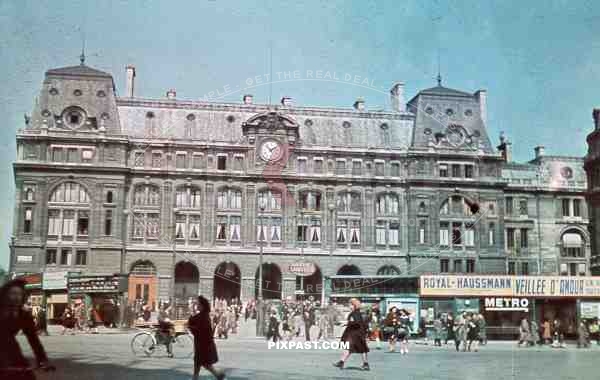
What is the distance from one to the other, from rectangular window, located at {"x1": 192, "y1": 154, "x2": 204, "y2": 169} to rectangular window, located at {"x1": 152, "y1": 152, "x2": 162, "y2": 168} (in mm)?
2727

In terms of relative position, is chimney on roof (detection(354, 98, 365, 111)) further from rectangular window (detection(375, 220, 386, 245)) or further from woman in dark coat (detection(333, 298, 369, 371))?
woman in dark coat (detection(333, 298, 369, 371))

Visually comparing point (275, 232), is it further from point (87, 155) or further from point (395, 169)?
point (87, 155)

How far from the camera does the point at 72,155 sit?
178ft

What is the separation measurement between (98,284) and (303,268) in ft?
69.4

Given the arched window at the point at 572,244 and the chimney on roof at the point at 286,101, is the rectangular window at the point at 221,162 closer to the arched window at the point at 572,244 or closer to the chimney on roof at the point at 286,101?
the chimney on roof at the point at 286,101

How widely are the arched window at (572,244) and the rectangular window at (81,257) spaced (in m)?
42.9

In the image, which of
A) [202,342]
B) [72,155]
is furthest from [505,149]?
[202,342]

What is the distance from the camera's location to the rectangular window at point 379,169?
194ft

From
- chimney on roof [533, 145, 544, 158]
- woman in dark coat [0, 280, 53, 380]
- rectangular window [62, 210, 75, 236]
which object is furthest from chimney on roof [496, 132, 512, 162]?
woman in dark coat [0, 280, 53, 380]

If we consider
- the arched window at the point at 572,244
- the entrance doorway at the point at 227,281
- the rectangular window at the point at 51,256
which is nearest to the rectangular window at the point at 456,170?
the arched window at the point at 572,244

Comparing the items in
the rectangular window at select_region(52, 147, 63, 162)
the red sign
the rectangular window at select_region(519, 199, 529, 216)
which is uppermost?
the rectangular window at select_region(52, 147, 63, 162)

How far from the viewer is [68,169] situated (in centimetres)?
5462

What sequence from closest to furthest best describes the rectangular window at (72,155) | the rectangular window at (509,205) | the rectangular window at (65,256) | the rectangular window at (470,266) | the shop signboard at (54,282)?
the shop signboard at (54,282), the rectangular window at (72,155), the rectangular window at (65,256), the rectangular window at (470,266), the rectangular window at (509,205)

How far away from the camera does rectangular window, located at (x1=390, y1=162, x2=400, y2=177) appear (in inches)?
2331
